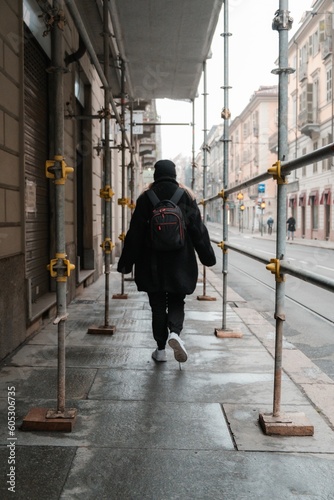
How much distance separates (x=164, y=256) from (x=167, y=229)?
0.33 m

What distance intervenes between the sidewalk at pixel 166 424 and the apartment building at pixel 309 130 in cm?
152

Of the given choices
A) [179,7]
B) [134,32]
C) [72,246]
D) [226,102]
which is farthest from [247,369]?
[134,32]

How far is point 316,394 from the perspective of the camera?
399cm

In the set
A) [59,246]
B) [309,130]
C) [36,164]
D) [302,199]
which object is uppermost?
[309,130]

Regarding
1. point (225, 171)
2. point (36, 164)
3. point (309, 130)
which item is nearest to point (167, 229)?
point (225, 171)

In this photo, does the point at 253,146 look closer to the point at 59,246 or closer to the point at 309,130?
the point at 309,130

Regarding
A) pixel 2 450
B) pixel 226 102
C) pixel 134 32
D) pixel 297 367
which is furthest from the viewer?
pixel 134 32

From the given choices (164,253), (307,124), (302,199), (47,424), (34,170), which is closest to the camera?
(47,424)

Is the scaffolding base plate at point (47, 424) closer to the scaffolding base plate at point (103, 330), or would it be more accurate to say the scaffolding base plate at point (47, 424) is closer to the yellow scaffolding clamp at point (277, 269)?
the yellow scaffolding clamp at point (277, 269)

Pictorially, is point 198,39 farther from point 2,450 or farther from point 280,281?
point 2,450

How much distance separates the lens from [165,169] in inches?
188

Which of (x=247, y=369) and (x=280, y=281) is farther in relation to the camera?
(x=247, y=369)

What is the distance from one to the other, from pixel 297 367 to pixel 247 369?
21.9 inches

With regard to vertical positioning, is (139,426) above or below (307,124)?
below
